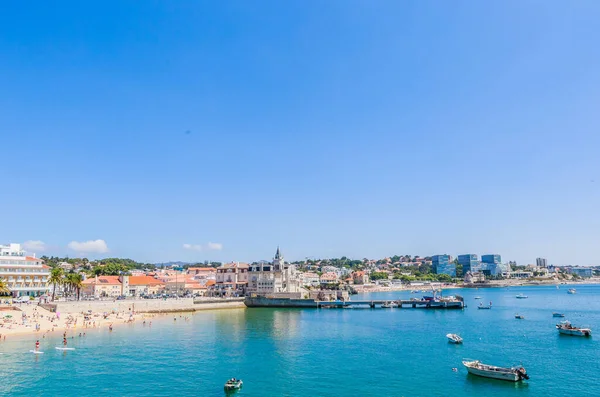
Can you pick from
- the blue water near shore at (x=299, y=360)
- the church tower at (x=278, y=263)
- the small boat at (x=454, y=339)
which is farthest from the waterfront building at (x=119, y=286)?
the small boat at (x=454, y=339)

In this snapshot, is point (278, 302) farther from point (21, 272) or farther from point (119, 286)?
point (21, 272)

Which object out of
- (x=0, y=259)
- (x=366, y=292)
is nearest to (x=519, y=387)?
(x=0, y=259)

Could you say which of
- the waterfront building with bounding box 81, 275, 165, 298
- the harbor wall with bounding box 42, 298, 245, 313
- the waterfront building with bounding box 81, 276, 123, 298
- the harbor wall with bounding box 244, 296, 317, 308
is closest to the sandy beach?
the harbor wall with bounding box 42, 298, 245, 313

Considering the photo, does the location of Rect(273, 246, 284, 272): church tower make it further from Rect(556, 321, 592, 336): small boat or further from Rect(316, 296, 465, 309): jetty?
Rect(556, 321, 592, 336): small boat

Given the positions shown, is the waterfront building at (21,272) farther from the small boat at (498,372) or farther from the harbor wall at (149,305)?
the small boat at (498,372)

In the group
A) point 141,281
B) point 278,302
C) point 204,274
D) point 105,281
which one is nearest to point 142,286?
point 141,281
